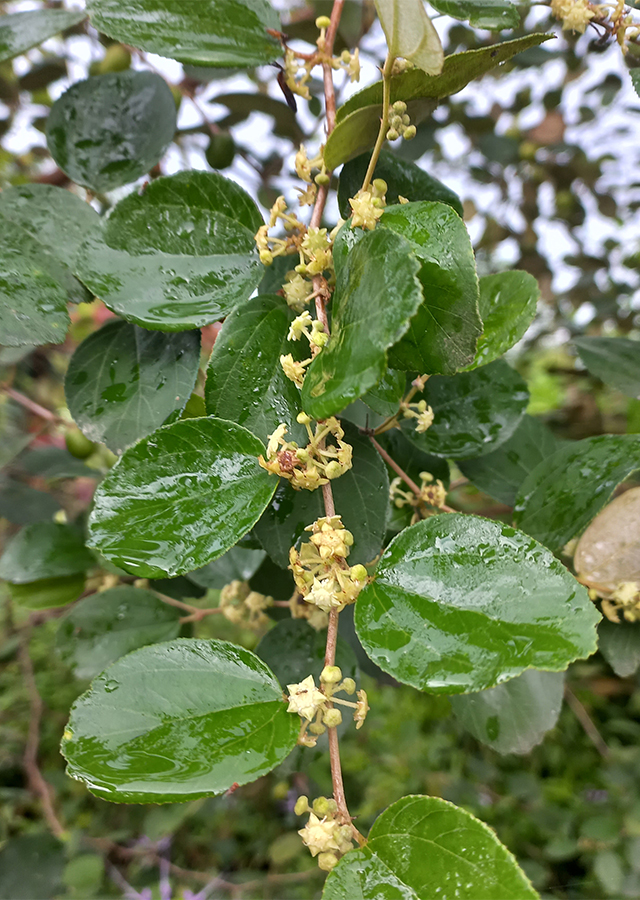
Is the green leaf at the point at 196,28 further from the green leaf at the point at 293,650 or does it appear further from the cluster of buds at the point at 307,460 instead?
the green leaf at the point at 293,650

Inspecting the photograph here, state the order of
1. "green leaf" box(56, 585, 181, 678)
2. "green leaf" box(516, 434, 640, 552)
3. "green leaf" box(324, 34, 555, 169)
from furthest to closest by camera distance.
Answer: "green leaf" box(56, 585, 181, 678)
"green leaf" box(516, 434, 640, 552)
"green leaf" box(324, 34, 555, 169)

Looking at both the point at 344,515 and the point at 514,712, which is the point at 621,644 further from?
the point at 344,515

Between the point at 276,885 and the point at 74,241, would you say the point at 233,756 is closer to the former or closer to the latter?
the point at 74,241

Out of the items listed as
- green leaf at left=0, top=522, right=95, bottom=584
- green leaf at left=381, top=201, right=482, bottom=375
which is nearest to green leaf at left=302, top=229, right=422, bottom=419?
green leaf at left=381, top=201, right=482, bottom=375

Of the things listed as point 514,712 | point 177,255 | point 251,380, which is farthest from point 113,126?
point 514,712

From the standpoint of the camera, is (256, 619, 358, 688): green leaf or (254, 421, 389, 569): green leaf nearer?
(254, 421, 389, 569): green leaf

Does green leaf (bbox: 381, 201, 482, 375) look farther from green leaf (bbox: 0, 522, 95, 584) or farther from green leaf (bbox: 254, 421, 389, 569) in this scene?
green leaf (bbox: 0, 522, 95, 584)

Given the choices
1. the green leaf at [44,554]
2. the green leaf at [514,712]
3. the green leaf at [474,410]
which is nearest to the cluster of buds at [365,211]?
the green leaf at [474,410]
